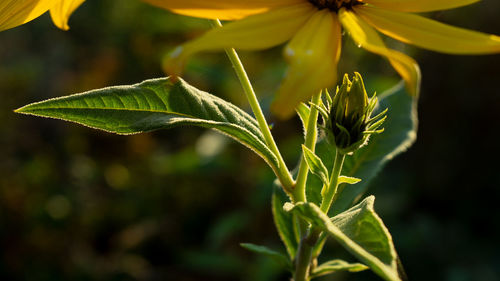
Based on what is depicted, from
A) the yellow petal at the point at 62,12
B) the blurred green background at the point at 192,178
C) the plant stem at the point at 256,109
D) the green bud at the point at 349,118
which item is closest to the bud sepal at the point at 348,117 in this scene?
the green bud at the point at 349,118

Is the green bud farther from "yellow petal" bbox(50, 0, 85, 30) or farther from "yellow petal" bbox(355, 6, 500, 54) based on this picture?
"yellow petal" bbox(50, 0, 85, 30)

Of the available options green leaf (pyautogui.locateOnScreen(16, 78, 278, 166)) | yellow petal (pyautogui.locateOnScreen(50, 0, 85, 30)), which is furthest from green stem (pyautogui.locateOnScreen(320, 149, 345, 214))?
yellow petal (pyautogui.locateOnScreen(50, 0, 85, 30))

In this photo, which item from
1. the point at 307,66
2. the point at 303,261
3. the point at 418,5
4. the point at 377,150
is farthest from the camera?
the point at 377,150

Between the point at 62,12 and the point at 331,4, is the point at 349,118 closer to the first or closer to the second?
the point at 331,4

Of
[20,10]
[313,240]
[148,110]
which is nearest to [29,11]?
[20,10]

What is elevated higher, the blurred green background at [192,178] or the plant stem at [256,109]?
the plant stem at [256,109]

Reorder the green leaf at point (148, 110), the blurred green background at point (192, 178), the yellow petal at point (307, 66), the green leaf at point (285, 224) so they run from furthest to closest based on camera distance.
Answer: the blurred green background at point (192, 178)
the green leaf at point (285, 224)
the green leaf at point (148, 110)
the yellow petal at point (307, 66)

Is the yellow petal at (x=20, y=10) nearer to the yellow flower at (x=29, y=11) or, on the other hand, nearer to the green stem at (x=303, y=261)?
the yellow flower at (x=29, y=11)

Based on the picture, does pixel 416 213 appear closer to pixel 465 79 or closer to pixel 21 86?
pixel 465 79
